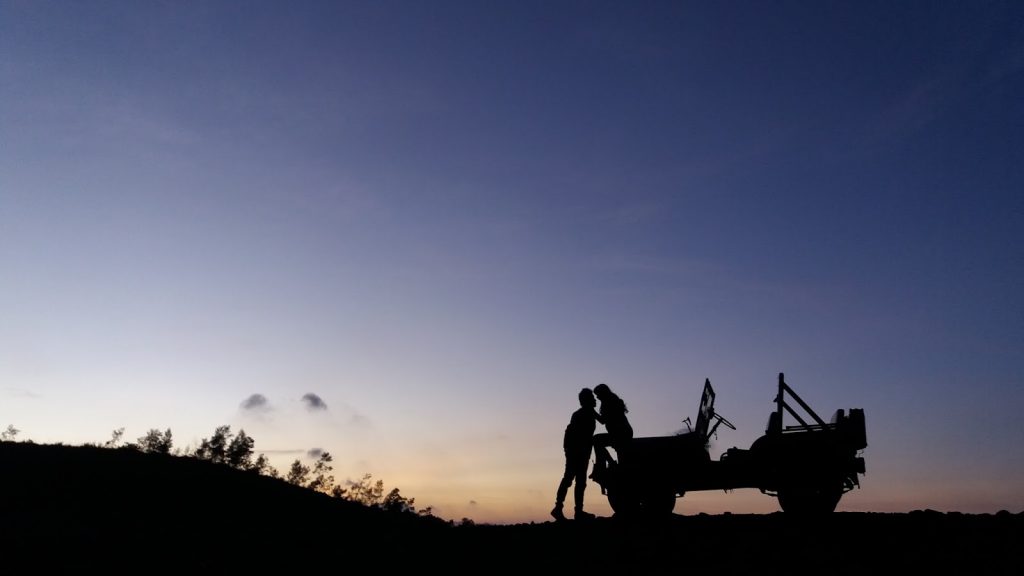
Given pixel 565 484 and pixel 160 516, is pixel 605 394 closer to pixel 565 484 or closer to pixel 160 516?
pixel 565 484

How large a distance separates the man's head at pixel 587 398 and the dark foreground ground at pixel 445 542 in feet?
6.59

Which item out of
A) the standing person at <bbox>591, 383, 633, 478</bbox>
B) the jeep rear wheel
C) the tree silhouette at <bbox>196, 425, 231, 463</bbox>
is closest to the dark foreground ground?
the jeep rear wheel

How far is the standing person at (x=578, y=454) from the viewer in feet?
38.7

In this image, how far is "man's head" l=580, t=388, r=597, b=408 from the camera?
12133 millimetres

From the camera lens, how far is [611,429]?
12.9 meters

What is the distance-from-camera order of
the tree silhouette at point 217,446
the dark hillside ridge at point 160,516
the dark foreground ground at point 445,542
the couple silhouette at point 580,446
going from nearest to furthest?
the dark foreground ground at point 445,542 → the dark hillside ridge at point 160,516 → the couple silhouette at point 580,446 → the tree silhouette at point 217,446

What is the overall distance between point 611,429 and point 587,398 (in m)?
1.12

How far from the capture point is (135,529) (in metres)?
10.3

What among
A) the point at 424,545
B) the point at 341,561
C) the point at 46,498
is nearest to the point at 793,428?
the point at 424,545

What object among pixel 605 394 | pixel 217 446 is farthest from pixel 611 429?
pixel 217 446

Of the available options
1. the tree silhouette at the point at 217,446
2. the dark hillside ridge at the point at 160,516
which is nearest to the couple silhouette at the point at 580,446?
the dark hillside ridge at the point at 160,516

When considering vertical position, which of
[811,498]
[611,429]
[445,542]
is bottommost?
[445,542]

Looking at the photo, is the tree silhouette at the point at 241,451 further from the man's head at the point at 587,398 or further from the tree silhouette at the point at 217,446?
the man's head at the point at 587,398

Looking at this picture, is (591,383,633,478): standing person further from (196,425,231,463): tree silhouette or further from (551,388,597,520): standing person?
(196,425,231,463): tree silhouette
